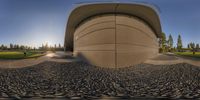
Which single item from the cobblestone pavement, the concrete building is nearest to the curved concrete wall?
the concrete building

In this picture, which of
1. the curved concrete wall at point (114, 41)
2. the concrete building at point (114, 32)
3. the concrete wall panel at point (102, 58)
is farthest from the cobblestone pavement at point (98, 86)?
the concrete building at point (114, 32)

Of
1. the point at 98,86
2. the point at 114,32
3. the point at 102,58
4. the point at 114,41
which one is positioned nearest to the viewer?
the point at 98,86

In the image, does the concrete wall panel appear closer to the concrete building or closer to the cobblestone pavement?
the concrete building

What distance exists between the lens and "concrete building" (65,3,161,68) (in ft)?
67.4

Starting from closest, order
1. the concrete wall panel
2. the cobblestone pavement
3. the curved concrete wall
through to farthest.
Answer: the cobblestone pavement
the concrete wall panel
the curved concrete wall

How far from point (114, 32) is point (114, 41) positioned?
101 centimetres

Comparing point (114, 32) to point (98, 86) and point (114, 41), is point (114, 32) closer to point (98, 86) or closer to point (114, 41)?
point (114, 41)

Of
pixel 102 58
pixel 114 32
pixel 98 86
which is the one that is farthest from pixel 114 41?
pixel 98 86

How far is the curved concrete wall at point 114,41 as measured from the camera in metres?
20.5

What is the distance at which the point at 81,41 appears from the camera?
27422 millimetres

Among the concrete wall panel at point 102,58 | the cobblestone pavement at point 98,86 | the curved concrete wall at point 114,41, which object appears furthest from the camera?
the curved concrete wall at point 114,41

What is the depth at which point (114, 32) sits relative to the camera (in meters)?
20.8

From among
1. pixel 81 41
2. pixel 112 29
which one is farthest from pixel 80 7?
pixel 81 41

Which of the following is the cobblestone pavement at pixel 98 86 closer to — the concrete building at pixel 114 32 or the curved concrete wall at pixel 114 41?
the curved concrete wall at pixel 114 41
